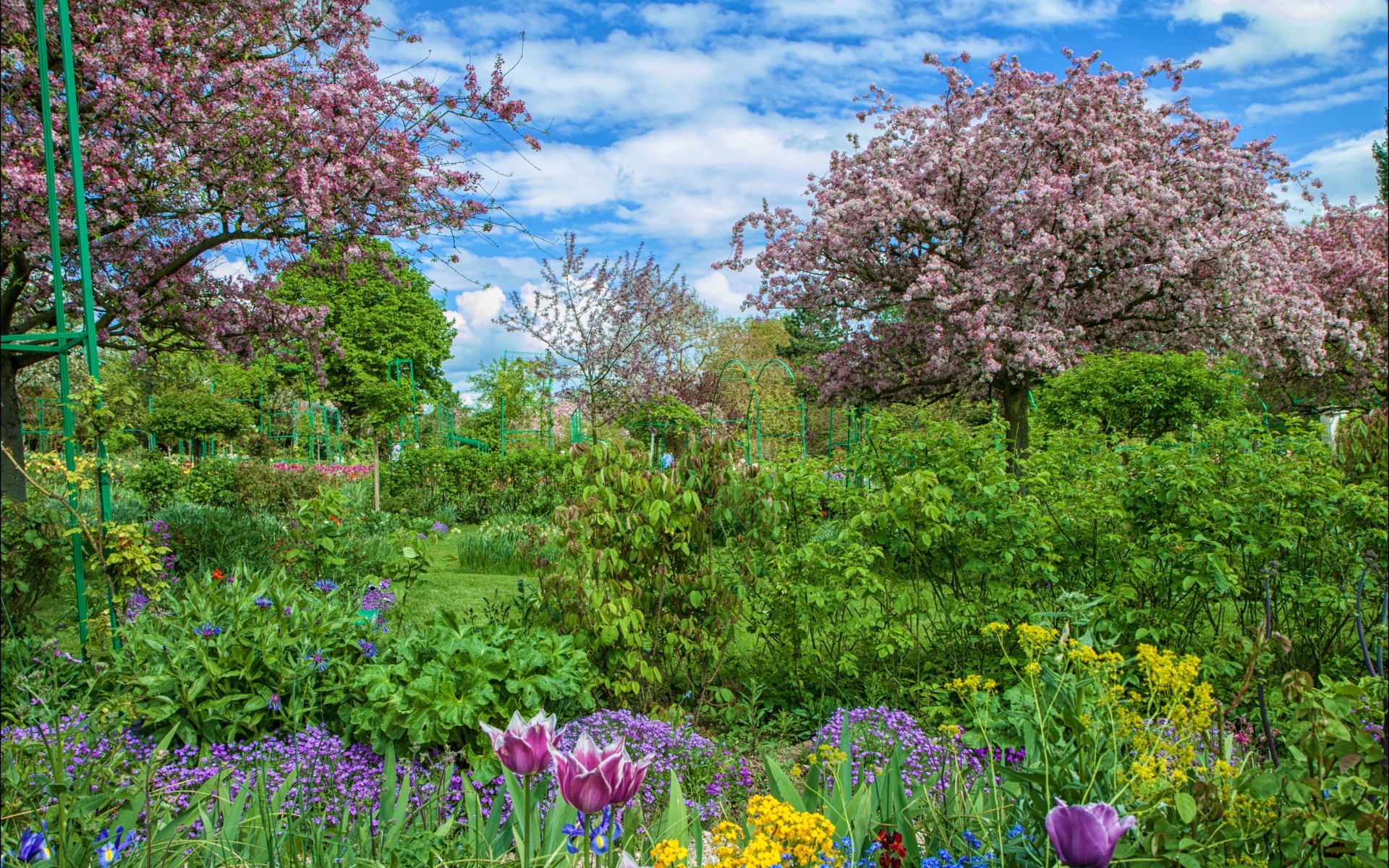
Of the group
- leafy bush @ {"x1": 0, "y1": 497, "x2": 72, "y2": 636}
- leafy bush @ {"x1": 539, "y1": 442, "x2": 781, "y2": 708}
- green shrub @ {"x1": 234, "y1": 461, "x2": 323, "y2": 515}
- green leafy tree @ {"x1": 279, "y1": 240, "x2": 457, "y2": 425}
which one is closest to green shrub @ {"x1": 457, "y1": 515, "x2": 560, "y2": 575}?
green shrub @ {"x1": 234, "y1": 461, "x2": 323, "y2": 515}

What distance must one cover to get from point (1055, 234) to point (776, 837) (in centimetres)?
1162

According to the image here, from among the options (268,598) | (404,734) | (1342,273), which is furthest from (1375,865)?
(1342,273)

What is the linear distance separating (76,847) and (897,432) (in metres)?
3.17

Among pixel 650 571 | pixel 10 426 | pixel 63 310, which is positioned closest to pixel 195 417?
pixel 10 426

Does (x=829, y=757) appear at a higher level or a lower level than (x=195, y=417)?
lower

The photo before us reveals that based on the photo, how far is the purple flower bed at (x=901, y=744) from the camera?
→ 99.4 inches

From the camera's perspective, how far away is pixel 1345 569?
3338mm

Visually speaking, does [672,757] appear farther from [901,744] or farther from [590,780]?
[590,780]

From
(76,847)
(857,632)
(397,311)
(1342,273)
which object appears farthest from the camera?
(397,311)

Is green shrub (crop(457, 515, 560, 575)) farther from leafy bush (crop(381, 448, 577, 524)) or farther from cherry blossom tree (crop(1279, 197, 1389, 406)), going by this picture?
cherry blossom tree (crop(1279, 197, 1389, 406))

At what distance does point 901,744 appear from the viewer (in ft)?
8.07

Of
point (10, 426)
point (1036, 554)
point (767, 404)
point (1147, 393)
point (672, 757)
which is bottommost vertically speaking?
point (672, 757)

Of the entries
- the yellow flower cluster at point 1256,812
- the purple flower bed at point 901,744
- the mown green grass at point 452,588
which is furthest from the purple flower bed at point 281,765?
the mown green grass at point 452,588

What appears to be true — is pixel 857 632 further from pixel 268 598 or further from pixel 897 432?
pixel 268 598
